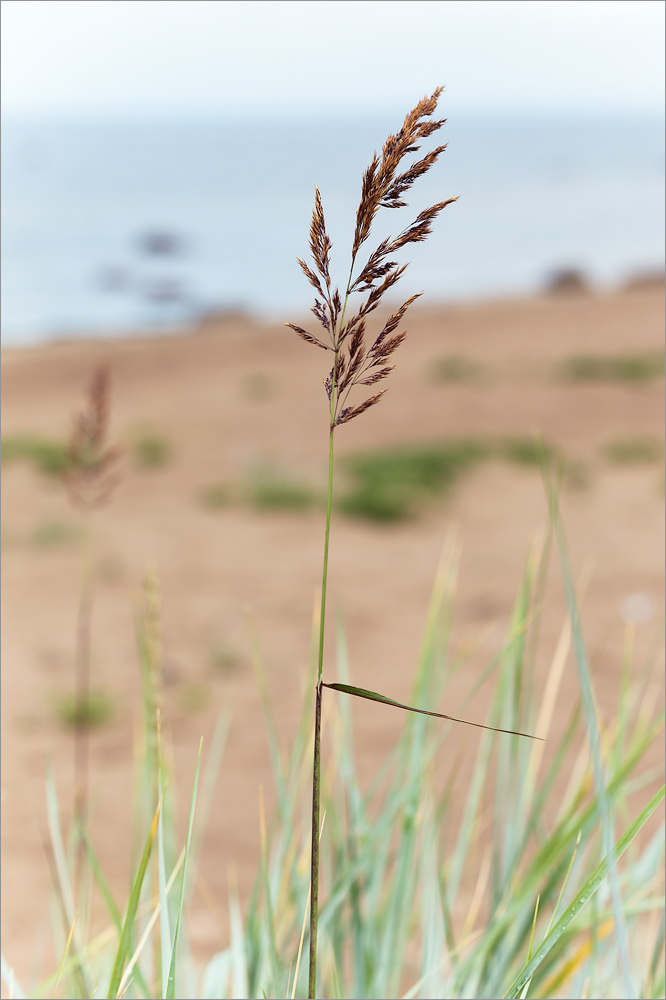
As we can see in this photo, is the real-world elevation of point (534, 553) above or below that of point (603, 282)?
A: below

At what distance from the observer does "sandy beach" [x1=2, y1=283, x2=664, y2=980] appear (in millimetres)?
2430

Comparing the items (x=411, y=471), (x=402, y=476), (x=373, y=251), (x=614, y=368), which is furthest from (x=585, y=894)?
(x=614, y=368)

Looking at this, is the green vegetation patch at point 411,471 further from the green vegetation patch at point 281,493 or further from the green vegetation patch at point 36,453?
the green vegetation patch at point 36,453

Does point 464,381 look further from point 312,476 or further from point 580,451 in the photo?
point 312,476

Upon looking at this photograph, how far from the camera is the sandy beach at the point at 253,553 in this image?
2.43 meters

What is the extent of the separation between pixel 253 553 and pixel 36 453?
79.0 inches

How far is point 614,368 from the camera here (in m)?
7.34

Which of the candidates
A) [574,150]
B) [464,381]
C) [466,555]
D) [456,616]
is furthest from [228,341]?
[574,150]

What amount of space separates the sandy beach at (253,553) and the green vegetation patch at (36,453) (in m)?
0.12

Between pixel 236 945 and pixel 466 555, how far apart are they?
336cm

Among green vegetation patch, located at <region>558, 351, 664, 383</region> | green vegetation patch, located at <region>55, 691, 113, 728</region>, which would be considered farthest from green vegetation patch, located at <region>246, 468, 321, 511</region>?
green vegetation patch, located at <region>558, 351, 664, 383</region>

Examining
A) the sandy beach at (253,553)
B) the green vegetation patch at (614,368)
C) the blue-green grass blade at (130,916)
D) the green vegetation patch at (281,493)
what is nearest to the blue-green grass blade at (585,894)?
the blue-green grass blade at (130,916)

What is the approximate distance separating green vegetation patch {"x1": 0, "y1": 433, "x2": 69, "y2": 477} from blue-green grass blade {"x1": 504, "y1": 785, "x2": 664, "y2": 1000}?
16.5 feet

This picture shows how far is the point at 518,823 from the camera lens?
94cm
